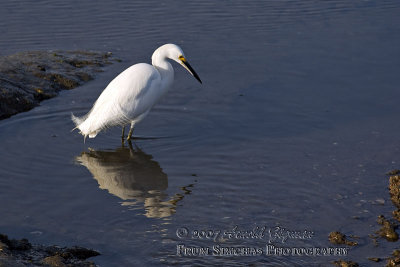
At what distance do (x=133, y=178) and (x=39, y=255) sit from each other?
2.30 metres

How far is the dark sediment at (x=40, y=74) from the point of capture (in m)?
9.23

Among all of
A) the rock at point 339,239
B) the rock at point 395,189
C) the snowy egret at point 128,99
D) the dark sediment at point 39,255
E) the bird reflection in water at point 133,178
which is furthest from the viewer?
the snowy egret at point 128,99

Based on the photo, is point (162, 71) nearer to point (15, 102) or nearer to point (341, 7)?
point (15, 102)

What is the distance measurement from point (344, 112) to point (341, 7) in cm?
442

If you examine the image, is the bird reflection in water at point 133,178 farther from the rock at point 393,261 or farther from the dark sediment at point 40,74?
the rock at point 393,261

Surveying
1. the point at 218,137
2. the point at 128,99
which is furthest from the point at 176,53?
the point at 218,137

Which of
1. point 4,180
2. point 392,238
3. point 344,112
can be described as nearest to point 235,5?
point 344,112

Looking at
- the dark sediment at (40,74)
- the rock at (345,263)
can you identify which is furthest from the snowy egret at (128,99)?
the rock at (345,263)

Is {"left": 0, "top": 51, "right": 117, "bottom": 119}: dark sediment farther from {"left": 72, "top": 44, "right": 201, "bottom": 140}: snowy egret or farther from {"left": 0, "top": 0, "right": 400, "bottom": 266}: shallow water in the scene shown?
{"left": 72, "top": 44, "right": 201, "bottom": 140}: snowy egret

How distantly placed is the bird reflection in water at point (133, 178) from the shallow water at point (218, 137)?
21mm

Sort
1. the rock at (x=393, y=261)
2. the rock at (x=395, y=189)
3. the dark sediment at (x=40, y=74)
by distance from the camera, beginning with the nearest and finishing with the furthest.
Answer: the rock at (x=393, y=261), the rock at (x=395, y=189), the dark sediment at (x=40, y=74)

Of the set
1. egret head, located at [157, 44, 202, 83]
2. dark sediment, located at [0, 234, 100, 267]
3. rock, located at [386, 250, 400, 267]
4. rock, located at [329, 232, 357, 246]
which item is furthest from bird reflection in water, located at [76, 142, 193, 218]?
rock, located at [386, 250, 400, 267]

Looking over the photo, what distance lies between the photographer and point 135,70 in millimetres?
8273

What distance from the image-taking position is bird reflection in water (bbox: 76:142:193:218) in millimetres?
6695
